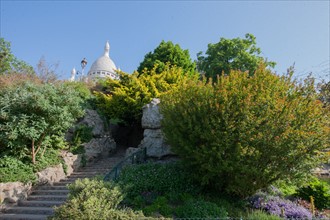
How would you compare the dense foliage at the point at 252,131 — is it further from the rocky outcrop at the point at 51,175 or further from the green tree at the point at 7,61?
the green tree at the point at 7,61

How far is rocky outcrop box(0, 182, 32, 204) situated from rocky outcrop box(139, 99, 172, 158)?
16.9ft

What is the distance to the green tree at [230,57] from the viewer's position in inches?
797

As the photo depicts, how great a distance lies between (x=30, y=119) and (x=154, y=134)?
17.7 ft

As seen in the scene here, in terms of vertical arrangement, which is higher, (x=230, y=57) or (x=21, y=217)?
(x=230, y=57)

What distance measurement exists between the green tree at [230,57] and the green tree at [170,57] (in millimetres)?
2177

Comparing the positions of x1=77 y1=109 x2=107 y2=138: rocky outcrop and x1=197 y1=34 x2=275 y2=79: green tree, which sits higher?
x1=197 y1=34 x2=275 y2=79: green tree

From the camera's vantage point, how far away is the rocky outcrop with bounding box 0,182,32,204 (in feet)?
27.2

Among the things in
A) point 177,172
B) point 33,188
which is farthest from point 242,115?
point 33,188

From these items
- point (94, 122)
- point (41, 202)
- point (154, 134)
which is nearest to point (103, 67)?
point (94, 122)

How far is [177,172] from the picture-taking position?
8.93m

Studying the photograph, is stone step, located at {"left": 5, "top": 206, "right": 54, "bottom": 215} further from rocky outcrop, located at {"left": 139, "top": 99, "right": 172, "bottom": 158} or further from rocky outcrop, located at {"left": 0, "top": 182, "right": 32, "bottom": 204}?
rocky outcrop, located at {"left": 139, "top": 99, "right": 172, "bottom": 158}

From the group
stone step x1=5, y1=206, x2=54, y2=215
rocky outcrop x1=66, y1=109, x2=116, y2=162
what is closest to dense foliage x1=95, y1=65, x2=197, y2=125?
rocky outcrop x1=66, y1=109, x2=116, y2=162

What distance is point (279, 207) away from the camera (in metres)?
7.77

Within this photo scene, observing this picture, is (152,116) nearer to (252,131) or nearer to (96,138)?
(96,138)
